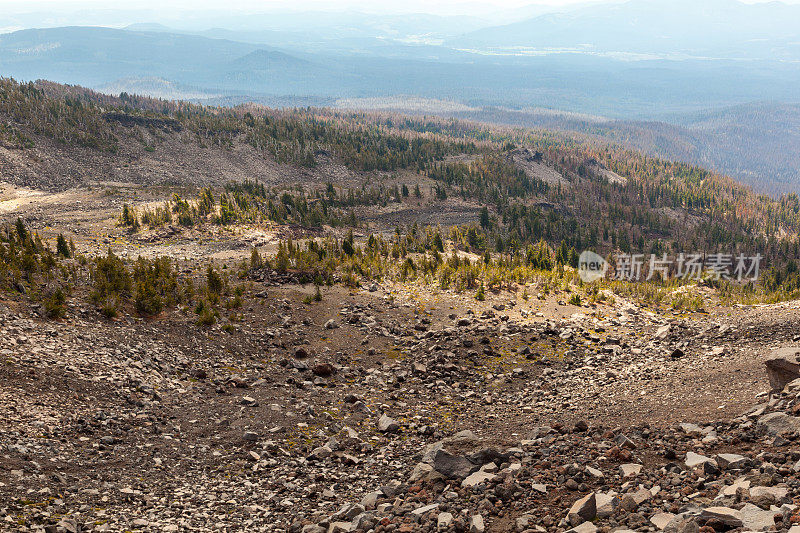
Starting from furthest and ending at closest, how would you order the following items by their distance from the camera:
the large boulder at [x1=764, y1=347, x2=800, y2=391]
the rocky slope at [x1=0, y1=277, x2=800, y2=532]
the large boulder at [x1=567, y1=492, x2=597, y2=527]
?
the large boulder at [x1=764, y1=347, x2=800, y2=391] → the rocky slope at [x1=0, y1=277, x2=800, y2=532] → the large boulder at [x1=567, y1=492, x2=597, y2=527]

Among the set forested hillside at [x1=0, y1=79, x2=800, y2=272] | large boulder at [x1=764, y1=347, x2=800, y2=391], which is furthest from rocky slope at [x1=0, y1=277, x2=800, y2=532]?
forested hillside at [x1=0, y1=79, x2=800, y2=272]

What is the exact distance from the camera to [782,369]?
15156 millimetres

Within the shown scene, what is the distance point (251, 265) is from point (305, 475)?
2171 cm

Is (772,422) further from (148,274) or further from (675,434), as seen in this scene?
(148,274)

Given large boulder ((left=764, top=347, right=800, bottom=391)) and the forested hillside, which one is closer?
large boulder ((left=764, top=347, right=800, bottom=391))

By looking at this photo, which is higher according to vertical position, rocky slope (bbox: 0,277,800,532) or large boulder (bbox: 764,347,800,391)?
large boulder (bbox: 764,347,800,391)

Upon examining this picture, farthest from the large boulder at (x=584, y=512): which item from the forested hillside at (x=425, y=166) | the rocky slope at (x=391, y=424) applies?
the forested hillside at (x=425, y=166)

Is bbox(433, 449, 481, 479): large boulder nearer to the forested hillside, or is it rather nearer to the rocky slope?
the rocky slope

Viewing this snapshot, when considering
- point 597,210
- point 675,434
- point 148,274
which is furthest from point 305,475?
point 597,210

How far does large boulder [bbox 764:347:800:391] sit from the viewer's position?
1495cm

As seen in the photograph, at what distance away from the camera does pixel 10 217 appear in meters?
55.3

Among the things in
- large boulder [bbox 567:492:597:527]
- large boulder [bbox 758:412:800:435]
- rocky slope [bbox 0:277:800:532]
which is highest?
large boulder [bbox 758:412:800:435]

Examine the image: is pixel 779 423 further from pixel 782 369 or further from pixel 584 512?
pixel 584 512

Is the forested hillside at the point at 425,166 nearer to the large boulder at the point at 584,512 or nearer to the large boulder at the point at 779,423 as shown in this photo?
the large boulder at the point at 779,423
